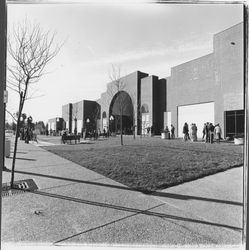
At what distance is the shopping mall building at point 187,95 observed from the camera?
48.2ft

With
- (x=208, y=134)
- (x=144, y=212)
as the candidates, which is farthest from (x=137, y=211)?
(x=208, y=134)

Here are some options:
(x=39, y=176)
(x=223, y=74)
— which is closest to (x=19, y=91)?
(x=39, y=176)

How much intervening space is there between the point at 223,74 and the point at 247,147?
17153 millimetres

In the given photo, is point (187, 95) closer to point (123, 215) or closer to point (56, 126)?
Answer: point (123, 215)

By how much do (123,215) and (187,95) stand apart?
21.4 metres

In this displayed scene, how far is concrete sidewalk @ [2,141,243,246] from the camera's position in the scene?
8.64 ft

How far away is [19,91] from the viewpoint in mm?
4895

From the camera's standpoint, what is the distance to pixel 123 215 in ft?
10.4

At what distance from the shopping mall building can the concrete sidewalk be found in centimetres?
275

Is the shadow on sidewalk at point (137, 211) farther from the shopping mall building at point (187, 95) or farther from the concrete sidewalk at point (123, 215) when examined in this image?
the shopping mall building at point (187, 95)

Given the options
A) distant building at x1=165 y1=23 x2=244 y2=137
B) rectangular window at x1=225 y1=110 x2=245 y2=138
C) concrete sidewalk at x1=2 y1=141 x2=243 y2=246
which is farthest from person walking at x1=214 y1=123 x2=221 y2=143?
concrete sidewalk at x1=2 y1=141 x2=243 y2=246

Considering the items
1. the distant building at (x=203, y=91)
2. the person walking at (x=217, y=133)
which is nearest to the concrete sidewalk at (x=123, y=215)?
the person walking at (x=217, y=133)

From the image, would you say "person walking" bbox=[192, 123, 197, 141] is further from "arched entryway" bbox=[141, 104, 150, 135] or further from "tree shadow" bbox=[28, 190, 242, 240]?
"arched entryway" bbox=[141, 104, 150, 135]

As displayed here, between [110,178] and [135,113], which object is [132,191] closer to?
[110,178]
